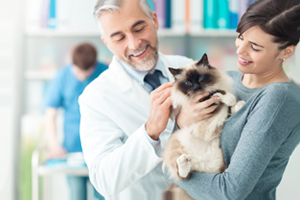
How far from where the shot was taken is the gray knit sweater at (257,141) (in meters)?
0.87

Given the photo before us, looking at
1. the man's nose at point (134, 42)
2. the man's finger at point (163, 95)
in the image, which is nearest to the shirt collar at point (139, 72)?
the man's nose at point (134, 42)

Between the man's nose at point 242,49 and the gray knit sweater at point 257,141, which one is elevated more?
the man's nose at point 242,49

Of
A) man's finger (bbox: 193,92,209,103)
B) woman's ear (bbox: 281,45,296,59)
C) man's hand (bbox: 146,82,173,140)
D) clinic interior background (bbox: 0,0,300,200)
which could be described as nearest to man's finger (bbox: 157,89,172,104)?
man's hand (bbox: 146,82,173,140)

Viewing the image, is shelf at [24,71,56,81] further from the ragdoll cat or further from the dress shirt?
the ragdoll cat

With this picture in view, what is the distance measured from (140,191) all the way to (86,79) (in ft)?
3.79

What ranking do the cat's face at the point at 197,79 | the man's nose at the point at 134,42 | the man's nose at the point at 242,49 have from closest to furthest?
1. the man's nose at the point at 242,49
2. the cat's face at the point at 197,79
3. the man's nose at the point at 134,42

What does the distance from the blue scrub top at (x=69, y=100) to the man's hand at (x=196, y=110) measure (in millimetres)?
1229

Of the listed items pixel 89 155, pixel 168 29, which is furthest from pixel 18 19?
pixel 89 155

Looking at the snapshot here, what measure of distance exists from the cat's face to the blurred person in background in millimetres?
1161

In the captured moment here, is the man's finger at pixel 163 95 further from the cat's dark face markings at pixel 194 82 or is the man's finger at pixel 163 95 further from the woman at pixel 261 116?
the woman at pixel 261 116

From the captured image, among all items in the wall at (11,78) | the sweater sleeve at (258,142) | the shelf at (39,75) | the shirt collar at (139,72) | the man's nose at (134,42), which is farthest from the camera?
the shelf at (39,75)

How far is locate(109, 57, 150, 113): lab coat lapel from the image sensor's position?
1.32 meters

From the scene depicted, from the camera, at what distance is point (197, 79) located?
1.11m

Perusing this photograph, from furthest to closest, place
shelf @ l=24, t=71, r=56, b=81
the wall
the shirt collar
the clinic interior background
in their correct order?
shelf @ l=24, t=71, r=56, b=81
the wall
the clinic interior background
the shirt collar
